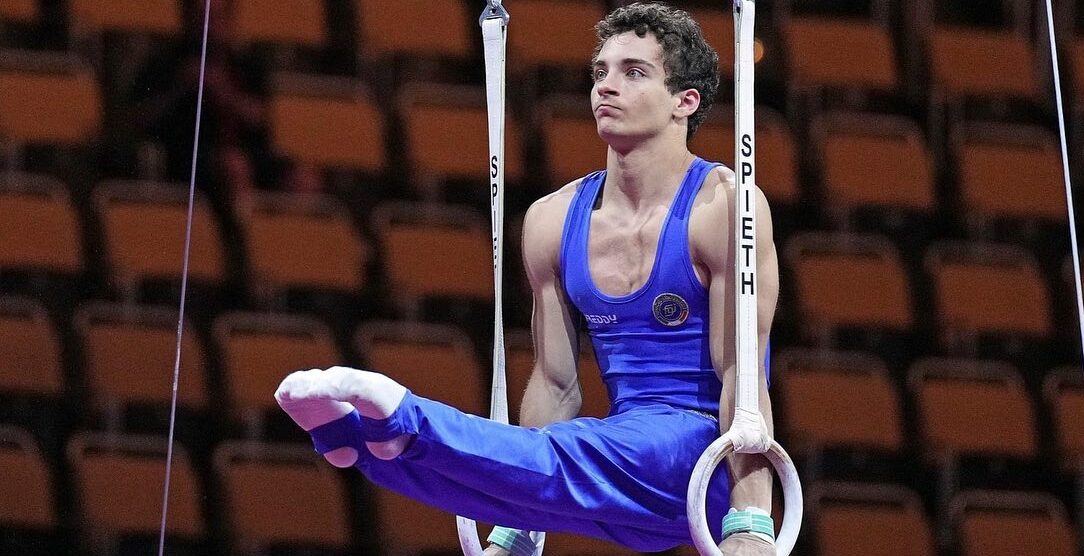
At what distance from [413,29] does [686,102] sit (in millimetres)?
2067

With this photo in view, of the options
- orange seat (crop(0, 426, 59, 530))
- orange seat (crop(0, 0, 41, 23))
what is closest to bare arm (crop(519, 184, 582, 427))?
orange seat (crop(0, 426, 59, 530))

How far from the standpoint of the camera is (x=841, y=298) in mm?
4211

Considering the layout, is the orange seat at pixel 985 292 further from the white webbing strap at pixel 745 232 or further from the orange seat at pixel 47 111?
the orange seat at pixel 47 111

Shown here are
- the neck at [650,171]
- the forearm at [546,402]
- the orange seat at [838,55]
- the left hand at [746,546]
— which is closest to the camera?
the left hand at [746,546]

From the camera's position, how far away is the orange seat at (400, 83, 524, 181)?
4.27 meters

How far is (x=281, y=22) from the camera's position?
4.35m

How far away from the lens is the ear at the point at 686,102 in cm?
249

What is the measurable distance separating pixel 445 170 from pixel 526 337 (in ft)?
1.93

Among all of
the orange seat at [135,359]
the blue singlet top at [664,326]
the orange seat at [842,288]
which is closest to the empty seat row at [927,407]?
the orange seat at [842,288]

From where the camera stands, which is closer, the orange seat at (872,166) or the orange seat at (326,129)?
the orange seat at (326,129)

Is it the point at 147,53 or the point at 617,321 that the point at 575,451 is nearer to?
the point at 617,321

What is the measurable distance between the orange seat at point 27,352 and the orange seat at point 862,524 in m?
1.94

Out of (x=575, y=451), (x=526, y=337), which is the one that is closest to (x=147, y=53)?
(x=526, y=337)

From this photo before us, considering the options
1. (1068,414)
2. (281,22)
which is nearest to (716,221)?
(1068,414)
